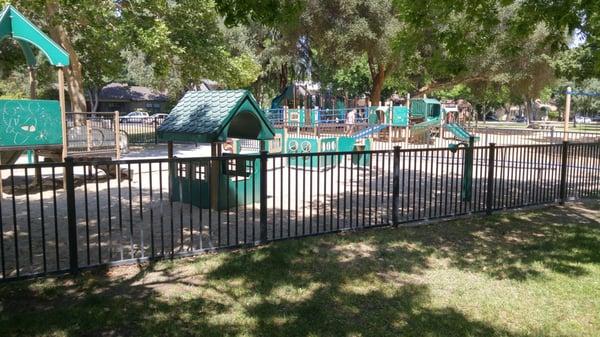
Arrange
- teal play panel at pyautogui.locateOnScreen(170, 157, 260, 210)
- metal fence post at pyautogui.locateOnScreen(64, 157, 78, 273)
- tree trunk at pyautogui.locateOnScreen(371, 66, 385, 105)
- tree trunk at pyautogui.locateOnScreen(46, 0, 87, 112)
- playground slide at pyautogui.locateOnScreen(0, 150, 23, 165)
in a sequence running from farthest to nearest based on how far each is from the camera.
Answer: tree trunk at pyautogui.locateOnScreen(371, 66, 385, 105), tree trunk at pyautogui.locateOnScreen(46, 0, 87, 112), playground slide at pyautogui.locateOnScreen(0, 150, 23, 165), teal play panel at pyautogui.locateOnScreen(170, 157, 260, 210), metal fence post at pyautogui.locateOnScreen(64, 157, 78, 273)

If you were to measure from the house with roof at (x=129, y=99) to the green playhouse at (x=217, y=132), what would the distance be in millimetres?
57772

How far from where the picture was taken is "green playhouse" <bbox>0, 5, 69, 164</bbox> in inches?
401

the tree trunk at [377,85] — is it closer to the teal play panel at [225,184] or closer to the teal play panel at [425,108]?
the teal play panel at [425,108]

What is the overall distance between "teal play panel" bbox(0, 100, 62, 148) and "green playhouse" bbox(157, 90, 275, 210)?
3253 millimetres

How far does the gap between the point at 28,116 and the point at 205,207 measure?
4.46m

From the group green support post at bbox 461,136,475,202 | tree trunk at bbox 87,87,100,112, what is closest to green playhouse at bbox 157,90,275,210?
green support post at bbox 461,136,475,202

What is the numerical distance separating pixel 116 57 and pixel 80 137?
10.4m

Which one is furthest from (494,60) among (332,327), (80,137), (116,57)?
(332,327)

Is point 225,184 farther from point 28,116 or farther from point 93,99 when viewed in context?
point 93,99

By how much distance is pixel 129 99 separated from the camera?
213ft

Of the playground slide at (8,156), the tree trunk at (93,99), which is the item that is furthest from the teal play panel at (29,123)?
the tree trunk at (93,99)

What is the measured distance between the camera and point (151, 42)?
15312 mm

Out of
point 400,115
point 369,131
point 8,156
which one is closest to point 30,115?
point 8,156

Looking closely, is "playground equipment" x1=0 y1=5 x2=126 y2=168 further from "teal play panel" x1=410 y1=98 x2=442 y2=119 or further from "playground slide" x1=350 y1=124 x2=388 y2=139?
"teal play panel" x1=410 y1=98 x2=442 y2=119
